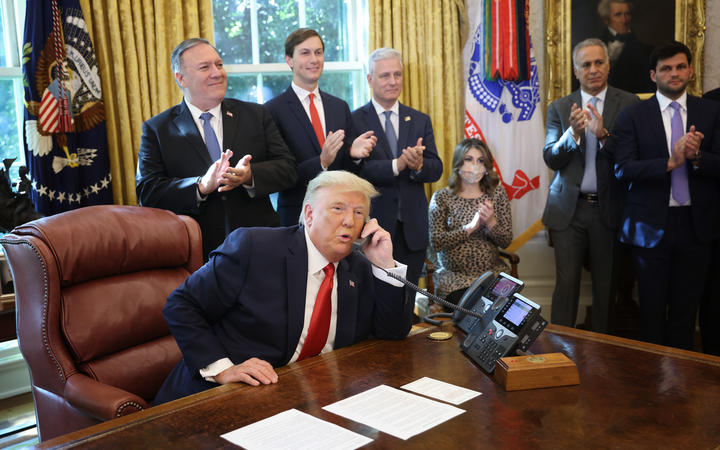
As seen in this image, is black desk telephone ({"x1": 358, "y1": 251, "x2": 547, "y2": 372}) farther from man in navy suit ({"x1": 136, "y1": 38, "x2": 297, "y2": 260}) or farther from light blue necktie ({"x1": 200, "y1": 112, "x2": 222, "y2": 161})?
light blue necktie ({"x1": 200, "y1": 112, "x2": 222, "y2": 161})

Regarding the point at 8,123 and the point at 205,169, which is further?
the point at 8,123

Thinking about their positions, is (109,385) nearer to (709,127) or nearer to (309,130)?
(309,130)

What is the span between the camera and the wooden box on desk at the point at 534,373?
5.32ft

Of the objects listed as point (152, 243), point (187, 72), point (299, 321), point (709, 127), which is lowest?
point (299, 321)

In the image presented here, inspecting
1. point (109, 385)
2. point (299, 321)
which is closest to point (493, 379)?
point (299, 321)

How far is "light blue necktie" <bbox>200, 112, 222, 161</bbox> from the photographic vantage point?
310cm

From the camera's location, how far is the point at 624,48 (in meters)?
4.59

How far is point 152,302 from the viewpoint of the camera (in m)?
2.27

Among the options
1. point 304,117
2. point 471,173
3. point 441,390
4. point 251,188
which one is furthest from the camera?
point 471,173

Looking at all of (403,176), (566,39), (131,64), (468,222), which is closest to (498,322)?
(403,176)

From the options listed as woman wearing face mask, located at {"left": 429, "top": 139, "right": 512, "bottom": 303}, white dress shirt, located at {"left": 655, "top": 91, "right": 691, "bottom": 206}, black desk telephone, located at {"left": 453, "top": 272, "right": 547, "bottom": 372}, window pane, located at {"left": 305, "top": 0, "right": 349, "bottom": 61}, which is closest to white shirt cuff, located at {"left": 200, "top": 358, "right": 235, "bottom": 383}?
black desk telephone, located at {"left": 453, "top": 272, "right": 547, "bottom": 372}

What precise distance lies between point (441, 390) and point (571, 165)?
102 inches

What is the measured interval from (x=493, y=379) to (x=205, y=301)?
2.87 feet

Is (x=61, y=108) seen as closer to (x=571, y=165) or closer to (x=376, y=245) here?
(x=376, y=245)
